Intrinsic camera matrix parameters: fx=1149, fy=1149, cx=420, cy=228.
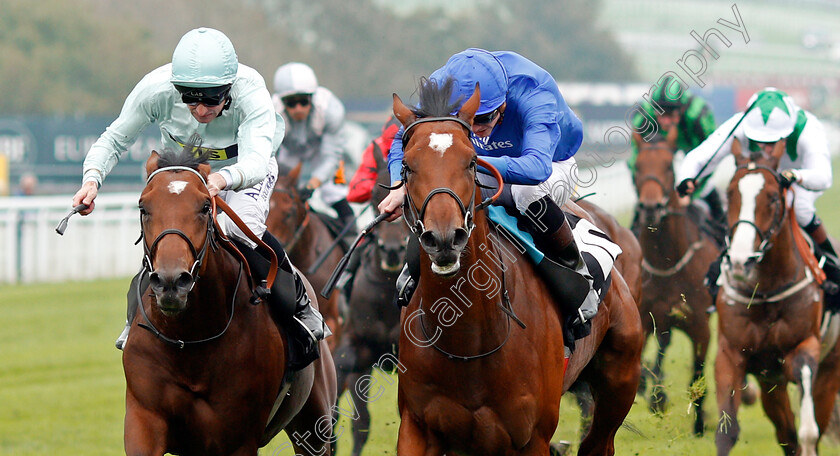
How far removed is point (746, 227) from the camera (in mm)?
6523

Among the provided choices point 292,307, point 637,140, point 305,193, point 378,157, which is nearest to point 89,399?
point 305,193

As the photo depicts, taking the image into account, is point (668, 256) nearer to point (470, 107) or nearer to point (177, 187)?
point (470, 107)

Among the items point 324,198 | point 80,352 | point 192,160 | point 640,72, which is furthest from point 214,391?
point 640,72

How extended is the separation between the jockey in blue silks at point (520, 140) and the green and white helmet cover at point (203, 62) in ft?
2.42

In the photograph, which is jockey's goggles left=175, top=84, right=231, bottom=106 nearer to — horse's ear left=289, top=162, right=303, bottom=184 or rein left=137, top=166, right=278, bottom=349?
rein left=137, top=166, right=278, bottom=349

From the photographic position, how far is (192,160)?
4.32 metres

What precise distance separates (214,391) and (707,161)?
12.2ft

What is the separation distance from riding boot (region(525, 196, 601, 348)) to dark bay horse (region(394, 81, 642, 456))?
70 millimetres

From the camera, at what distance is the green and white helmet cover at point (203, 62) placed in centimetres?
447

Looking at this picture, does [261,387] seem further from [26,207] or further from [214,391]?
[26,207]

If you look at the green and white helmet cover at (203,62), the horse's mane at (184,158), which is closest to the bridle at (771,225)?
the green and white helmet cover at (203,62)

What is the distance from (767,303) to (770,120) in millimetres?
1101

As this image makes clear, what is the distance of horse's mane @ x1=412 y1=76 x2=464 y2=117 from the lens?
4.00 meters

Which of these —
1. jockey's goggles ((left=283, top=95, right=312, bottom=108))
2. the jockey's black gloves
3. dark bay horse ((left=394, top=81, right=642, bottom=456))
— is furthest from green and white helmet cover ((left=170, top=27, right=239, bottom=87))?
jockey's goggles ((left=283, top=95, right=312, bottom=108))
